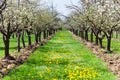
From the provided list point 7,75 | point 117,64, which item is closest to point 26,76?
point 7,75

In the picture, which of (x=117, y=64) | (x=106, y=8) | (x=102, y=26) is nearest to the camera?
(x=117, y=64)

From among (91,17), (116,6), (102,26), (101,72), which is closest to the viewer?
(101,72)

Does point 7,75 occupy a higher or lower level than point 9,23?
lower

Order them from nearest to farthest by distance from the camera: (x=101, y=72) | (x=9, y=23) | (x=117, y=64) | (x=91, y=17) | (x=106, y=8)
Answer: (x=101, y=72) → (x=117, y=64) → (x=9, y=23) → (x=106, y=8) → (x=91, y=17)

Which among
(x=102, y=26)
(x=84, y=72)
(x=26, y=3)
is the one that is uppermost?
(x=26, y=3)

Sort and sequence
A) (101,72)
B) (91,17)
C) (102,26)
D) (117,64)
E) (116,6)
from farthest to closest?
(91,17) < (102,26) < (116,6) < (117,64) < (101,72)

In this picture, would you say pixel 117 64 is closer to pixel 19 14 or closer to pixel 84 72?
pixel 84 72

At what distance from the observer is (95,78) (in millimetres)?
21938

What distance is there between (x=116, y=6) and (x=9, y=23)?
11508 mm

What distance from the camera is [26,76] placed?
22734mm

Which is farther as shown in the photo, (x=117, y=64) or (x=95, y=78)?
(x=117, y=64)

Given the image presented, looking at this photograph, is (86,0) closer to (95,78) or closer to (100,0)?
(100,0)

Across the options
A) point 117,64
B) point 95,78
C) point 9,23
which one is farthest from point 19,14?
point 95,78

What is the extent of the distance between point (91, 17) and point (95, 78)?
26536 mm
